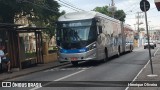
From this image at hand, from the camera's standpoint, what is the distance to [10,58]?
81.0 ft

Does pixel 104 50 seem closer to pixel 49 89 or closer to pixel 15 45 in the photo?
pixel 15 45

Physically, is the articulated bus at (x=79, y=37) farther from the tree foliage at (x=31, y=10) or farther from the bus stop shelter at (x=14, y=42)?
the tree foliage at (x=31, y=10)

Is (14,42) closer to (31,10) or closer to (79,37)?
(79,37)

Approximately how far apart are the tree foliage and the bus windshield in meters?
7.26

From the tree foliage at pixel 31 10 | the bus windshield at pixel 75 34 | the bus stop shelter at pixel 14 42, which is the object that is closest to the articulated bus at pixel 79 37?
the bus windshield at pixel 75 34

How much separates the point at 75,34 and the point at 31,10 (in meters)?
11.6

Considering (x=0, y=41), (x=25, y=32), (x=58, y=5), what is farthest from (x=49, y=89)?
(x=58, y=5)

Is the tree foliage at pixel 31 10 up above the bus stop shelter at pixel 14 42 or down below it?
above

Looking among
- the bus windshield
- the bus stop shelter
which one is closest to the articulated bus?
the bus windshield

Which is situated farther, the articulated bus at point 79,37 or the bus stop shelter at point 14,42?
the articulated bus at point 79,37

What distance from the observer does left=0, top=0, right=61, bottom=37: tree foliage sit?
107ft

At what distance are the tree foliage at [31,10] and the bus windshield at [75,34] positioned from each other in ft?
23.8

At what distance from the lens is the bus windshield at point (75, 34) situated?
82.2 feet

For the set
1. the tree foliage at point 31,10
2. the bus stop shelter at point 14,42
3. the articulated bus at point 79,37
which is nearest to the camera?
the bus stop shelter at point 14,42
